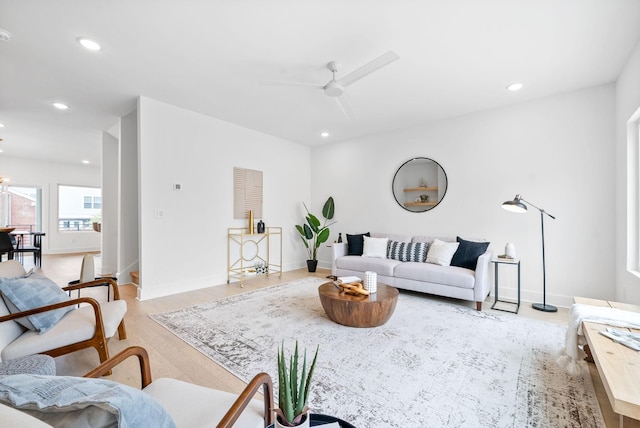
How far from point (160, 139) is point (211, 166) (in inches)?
33.1

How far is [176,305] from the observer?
363cm

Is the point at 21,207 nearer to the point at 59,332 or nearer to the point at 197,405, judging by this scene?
the point at 59,332

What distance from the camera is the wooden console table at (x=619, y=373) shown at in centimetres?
119

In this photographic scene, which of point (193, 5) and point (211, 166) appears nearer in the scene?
point (193, 5)

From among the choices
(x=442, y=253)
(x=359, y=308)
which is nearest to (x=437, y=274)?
(x=442, y=253)

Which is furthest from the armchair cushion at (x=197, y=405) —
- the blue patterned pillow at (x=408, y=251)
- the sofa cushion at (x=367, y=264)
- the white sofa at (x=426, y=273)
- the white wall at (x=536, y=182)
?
the white wall at (x=536, y=182)

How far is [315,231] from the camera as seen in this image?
589 cm

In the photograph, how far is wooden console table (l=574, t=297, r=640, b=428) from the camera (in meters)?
1.19

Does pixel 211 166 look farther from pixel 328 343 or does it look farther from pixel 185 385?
pixel 185 385

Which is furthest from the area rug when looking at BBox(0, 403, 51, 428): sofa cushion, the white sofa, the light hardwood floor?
BBox(0, 403, 51, 428): sofa cushion

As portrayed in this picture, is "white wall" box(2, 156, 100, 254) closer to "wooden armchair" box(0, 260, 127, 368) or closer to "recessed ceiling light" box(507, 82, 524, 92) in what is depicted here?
"wooden armchair" box(0, 260, 127, 368)

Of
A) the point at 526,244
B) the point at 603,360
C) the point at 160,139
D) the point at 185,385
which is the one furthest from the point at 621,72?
the point at 160,139

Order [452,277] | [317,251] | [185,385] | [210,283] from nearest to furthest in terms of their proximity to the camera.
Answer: [185,385]
[452,277]
[210,283]
[317,251]

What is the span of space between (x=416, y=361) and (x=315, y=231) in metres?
3.83
